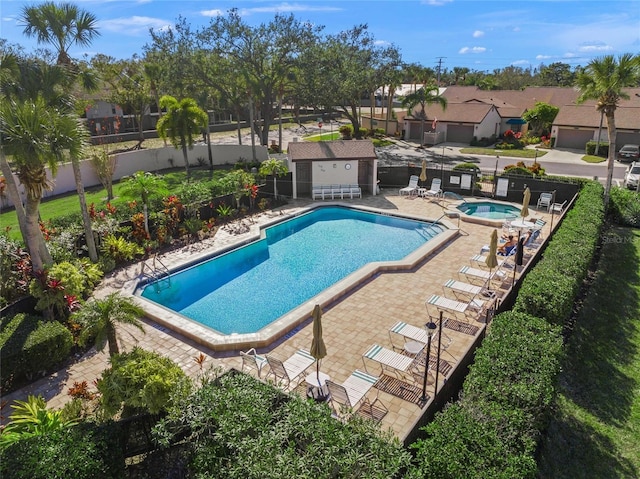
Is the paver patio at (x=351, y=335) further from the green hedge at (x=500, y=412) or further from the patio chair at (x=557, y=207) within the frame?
the patio chair at (x=557, y=207)

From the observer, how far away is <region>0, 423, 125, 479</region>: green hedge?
638 cm

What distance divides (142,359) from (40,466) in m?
2.41

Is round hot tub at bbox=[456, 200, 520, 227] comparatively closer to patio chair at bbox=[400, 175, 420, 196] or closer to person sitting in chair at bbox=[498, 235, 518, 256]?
patio chair at bbox=[400, 175, 420, 196]

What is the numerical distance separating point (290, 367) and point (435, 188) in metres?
17.4

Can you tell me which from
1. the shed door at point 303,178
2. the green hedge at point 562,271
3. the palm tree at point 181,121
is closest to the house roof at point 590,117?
the green hedge at point 562,271

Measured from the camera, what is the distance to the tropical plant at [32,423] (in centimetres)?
738

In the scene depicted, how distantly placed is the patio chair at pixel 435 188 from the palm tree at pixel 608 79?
7683 mm

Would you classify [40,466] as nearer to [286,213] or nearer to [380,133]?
[286,213]

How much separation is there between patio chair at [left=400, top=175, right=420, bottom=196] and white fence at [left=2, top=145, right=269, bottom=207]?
12.8m

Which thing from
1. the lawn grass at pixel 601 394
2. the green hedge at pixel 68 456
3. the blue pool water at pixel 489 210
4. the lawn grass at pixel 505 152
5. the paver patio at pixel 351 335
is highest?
the lawn grass at pixel 505 152

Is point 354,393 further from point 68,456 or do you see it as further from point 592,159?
point 592,159

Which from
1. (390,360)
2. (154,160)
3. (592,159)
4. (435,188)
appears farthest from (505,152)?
(390,360)

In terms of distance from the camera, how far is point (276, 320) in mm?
12359

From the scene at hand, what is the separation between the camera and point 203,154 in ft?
113
